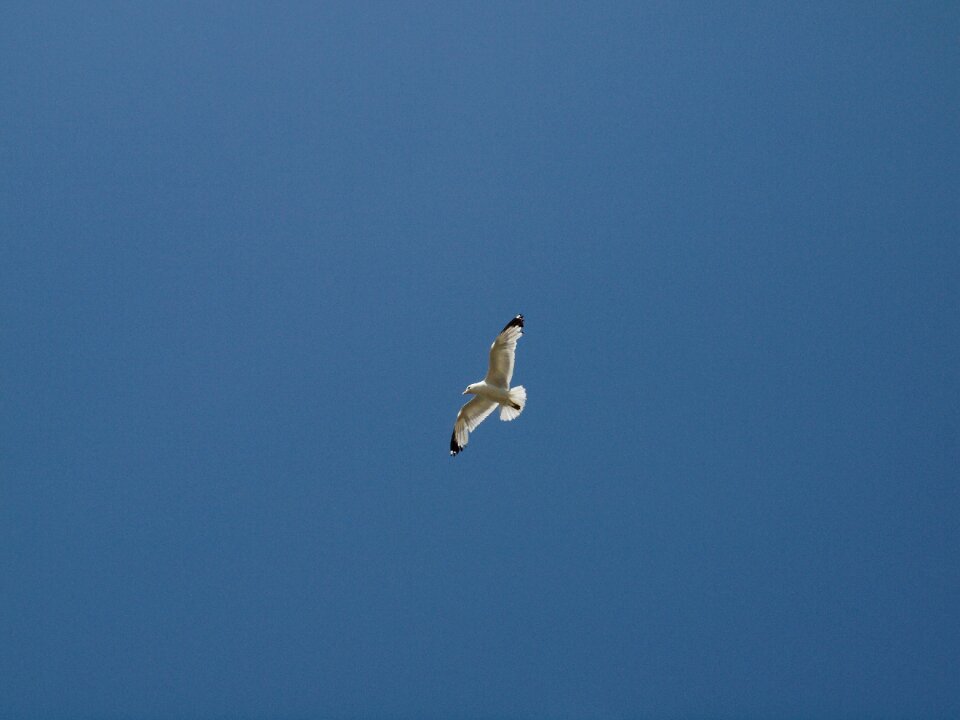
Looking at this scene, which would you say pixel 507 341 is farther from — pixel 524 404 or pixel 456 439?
pixel 456 439

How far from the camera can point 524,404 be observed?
60.8 ft

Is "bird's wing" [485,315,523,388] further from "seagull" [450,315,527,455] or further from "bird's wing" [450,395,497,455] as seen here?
"bird's wing" [450,395,497,455]

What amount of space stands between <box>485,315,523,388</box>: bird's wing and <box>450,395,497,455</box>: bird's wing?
1.26 m

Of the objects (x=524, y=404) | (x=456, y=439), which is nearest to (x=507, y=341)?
(x=524, y=404)

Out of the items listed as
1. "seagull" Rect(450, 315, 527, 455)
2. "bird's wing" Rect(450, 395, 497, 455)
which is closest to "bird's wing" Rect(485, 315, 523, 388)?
"seagull" Rect(450, 315, 527, 455)

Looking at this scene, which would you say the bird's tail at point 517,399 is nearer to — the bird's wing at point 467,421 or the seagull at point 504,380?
the seagull at point 504,380

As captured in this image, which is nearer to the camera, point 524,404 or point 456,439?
point 524,404

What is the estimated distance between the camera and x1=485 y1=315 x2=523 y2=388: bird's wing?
1830cm

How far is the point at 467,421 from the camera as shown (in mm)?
20031

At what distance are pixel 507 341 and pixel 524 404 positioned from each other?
1166 millimetres

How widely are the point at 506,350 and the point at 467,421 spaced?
2.26 meters

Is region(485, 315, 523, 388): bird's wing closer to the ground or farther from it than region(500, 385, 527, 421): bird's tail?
farther from it

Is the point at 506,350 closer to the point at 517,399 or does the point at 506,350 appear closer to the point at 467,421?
the point at 517,399

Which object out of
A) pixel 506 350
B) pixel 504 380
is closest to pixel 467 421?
pixel 504 380
